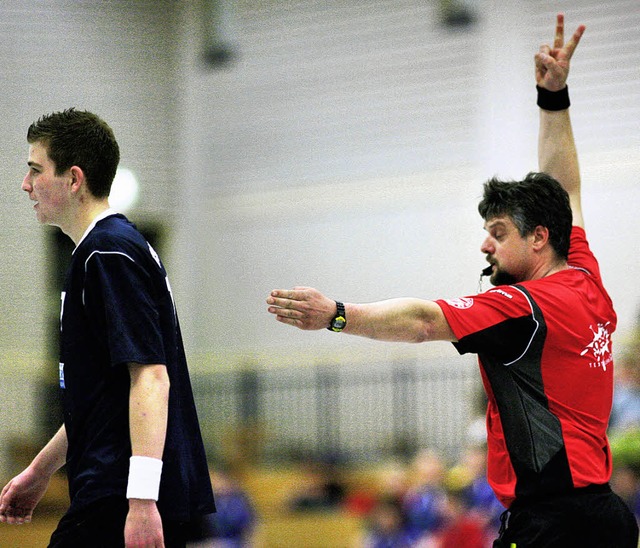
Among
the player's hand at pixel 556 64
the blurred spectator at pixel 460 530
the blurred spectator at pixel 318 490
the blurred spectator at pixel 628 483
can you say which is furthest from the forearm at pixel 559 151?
the blurred spectator at pixel 318 490

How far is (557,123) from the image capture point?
4301 millimetres

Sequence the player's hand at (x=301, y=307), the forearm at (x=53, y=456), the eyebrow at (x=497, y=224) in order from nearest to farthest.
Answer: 1. the player's hand at (x=301, y=307)
2. the forearm at (x=53, y=456)
3. the eyebrow at (x=497, y=224)

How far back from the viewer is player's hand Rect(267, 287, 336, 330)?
300 centimetres

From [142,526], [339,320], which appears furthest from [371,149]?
[142,526]

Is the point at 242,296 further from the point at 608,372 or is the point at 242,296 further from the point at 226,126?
the point at 608,372

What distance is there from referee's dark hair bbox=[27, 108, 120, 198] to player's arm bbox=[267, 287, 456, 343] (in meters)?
0.61

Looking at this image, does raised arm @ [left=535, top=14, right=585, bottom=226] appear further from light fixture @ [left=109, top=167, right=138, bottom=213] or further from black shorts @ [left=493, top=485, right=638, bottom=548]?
light fixture @ [left=109, top=167, right=138, bottom=213]

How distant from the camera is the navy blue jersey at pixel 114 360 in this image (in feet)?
8.90

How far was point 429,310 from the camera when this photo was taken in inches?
129

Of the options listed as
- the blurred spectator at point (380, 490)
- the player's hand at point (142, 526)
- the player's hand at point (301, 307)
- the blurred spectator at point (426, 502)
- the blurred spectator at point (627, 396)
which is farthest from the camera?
the blurred spectator at point (380, 490)

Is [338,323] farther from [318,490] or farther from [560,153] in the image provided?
[318,490]

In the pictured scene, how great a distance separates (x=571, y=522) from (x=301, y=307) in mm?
1150

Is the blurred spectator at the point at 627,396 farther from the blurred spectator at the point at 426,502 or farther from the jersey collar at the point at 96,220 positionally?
the jersey collar at the point at 96,220

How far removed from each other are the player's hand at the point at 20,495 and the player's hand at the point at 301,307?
3.11ft
